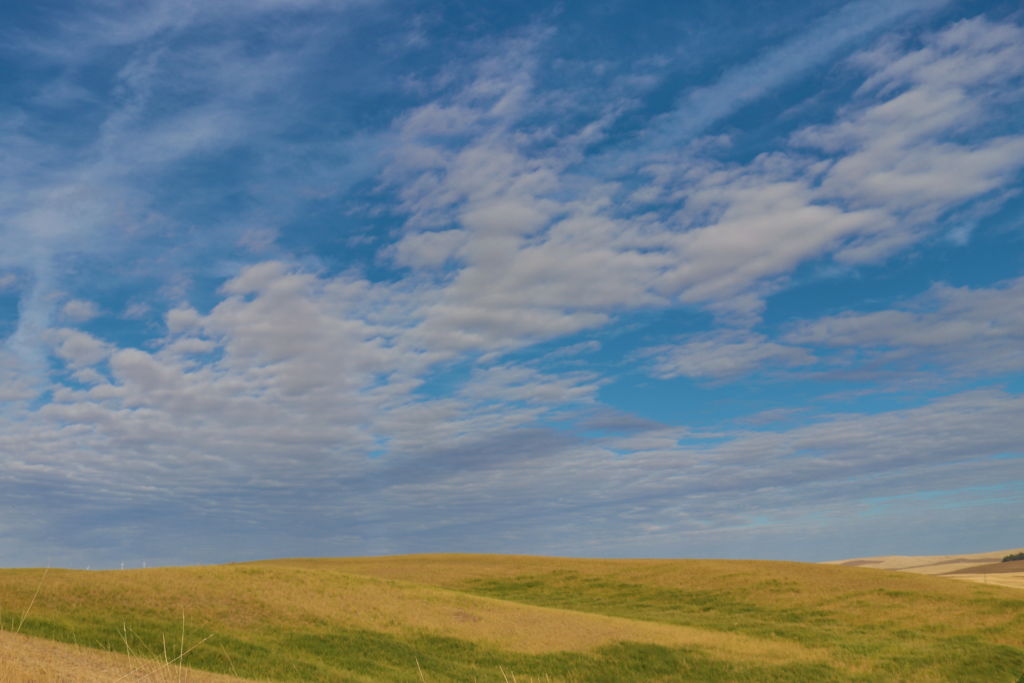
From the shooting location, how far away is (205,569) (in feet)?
152

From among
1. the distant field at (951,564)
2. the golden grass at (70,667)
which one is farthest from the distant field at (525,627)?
the distant field at (951,564)

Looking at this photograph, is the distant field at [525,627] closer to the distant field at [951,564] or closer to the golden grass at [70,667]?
the golden grass at [70,667]

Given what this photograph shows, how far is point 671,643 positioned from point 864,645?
1030 centimetres

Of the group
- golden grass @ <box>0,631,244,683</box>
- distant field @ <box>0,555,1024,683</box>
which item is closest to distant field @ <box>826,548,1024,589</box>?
distant field @ <box>0,555,1024,683</box>

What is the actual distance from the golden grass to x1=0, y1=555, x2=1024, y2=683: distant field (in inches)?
142

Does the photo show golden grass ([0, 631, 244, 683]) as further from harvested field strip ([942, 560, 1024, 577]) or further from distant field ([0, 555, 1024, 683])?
harvested field strip ([942, 560, 1024, 577])

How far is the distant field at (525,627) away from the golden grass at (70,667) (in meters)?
3.59

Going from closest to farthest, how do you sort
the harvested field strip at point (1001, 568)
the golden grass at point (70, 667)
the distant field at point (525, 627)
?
the golden grass at point (70, 667)
the distant field at point (525, 627)
the harvested field strip at point (1001, 568)

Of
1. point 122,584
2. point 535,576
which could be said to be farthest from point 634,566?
point 122,584

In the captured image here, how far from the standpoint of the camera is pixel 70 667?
16.1 meters

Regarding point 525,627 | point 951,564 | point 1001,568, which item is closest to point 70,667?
point 525,627

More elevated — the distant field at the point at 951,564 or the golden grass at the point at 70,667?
the golden grass at the point at 70,667

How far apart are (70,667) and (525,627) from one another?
87.5ft

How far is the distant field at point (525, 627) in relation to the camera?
3109cm
